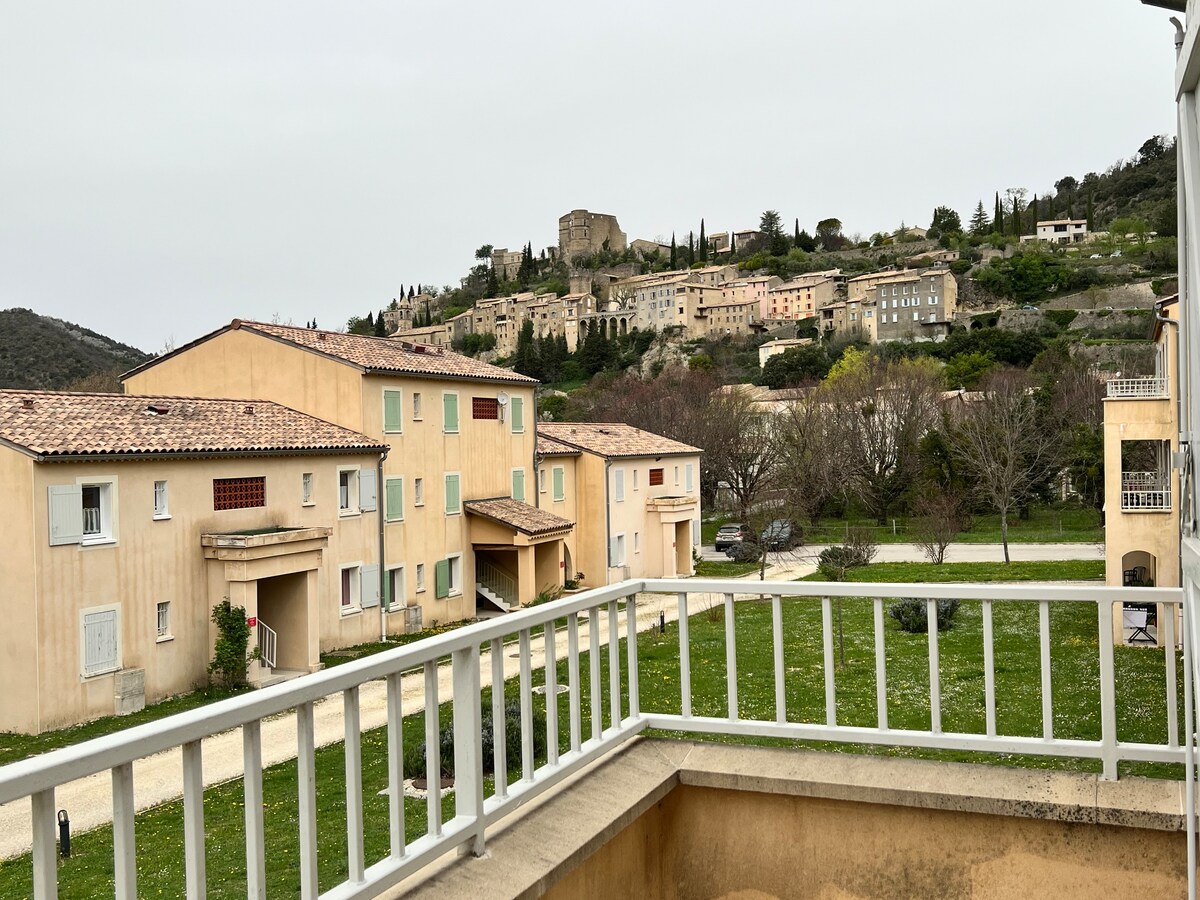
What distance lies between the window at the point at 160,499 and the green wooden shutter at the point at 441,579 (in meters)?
9.17

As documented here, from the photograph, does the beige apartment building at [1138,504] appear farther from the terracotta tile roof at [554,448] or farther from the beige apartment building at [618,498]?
the terracotta tile roof at [554,448]

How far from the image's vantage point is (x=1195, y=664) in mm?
2029

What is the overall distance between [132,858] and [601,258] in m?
145

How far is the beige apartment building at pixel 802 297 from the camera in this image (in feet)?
→ 352

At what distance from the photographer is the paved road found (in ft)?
19.4

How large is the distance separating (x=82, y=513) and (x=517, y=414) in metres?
15.6

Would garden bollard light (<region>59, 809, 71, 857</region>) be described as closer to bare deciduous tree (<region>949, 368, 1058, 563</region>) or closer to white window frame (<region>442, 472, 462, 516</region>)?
white window frame (<region>442, 472, 462, 516</region>)

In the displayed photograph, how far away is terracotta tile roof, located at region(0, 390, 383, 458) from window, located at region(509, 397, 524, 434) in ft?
23.6

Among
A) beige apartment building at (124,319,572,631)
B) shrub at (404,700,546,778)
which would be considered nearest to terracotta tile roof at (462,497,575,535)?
beige apartment building at (124,319,572,631)

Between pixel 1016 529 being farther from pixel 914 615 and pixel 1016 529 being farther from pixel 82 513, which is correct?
pixel 82 513

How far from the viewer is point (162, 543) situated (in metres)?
18.3

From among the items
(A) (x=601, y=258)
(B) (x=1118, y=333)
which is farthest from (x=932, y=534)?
(A) (x=601, y=258)

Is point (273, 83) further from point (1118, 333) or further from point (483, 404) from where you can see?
point (1118, 333)

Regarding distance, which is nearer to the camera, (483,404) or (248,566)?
(248,566)
